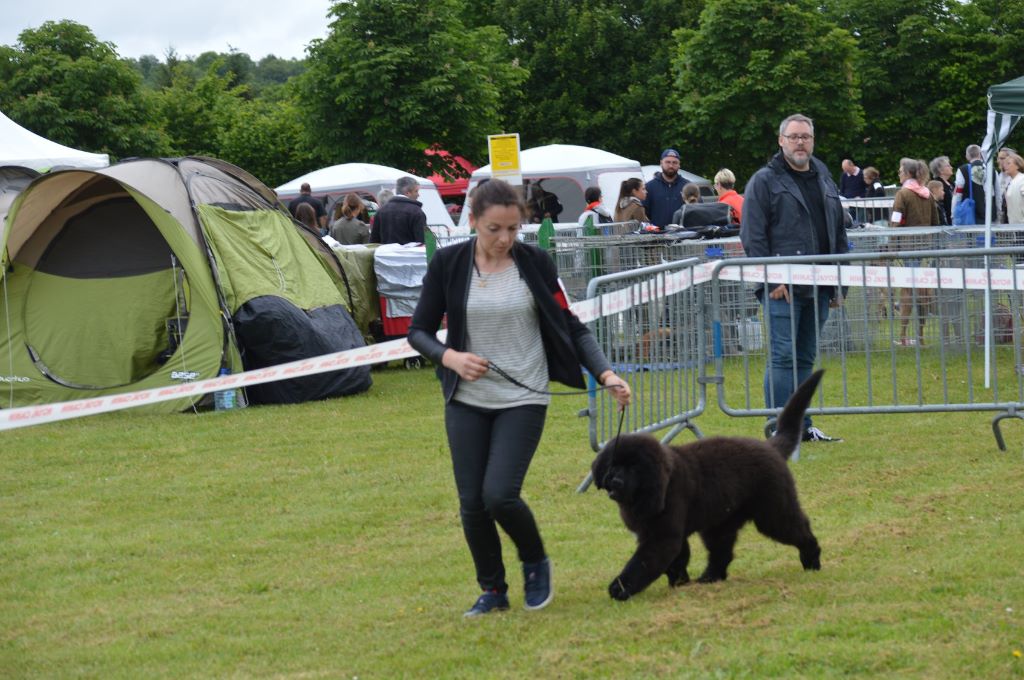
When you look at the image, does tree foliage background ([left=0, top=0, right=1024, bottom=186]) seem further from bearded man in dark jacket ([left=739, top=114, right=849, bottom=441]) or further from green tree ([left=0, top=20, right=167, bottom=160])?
bearded man in dark jacket ([left=739, top=114, right=849, bottom=441])

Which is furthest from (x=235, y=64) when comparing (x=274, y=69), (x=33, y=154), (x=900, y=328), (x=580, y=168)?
(x=900, y=328)

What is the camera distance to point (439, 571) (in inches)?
241

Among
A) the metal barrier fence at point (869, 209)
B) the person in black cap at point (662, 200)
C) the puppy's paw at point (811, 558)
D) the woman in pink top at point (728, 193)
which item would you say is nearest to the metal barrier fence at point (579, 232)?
the person in black cap at point (662, 200)

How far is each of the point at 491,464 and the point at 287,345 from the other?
7.13 meters

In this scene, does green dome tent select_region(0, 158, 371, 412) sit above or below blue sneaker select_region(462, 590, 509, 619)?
above

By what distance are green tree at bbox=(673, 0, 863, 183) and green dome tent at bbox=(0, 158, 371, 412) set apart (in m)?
22.9

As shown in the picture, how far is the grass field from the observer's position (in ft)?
15.5

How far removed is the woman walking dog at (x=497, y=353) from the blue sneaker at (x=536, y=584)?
0.05m

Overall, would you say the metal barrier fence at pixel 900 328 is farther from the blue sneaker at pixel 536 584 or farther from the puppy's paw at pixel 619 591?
the blue sneaker at pixel 536 584

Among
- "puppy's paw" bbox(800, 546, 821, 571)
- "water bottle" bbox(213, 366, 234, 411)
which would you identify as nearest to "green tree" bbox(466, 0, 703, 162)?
"water bottle" bbox(213, 366, 234, 411)

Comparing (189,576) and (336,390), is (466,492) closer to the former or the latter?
(189,576)

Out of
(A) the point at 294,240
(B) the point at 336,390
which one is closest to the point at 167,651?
(B) the point at 336,390

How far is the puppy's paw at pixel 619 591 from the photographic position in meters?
5.36

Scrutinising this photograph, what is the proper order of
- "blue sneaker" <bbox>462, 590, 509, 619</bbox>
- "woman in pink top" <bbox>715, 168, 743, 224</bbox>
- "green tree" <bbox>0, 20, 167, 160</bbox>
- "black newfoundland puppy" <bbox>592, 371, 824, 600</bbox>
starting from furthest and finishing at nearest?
"green tree" <bbox>0, 20, 167, 160</bbox> → "woman in pink top" <bbox>715, 168, 743, 224</bbox> → "blue sneaker" <bbox>462, 590, 509, 619</bbox> → "black newfoundland puppy" <bbox>592, 371, 824, 600</bbox>
